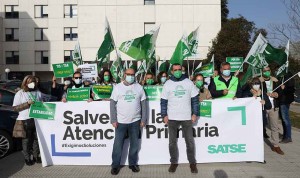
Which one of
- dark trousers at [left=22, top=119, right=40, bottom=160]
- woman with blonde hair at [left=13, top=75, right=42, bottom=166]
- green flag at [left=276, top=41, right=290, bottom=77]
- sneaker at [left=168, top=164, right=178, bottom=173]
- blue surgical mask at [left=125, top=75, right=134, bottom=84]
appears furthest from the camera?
green flag at [left=276, top=41, right=290, bottom=77]

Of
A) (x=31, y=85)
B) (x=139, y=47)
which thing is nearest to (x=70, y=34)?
(x=139, y=47)

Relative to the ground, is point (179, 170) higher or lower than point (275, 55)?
lower

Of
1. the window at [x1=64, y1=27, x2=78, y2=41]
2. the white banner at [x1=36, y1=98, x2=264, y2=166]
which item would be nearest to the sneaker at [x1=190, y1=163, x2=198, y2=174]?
the white banner at [x1=36, y1=98, x2=264, y2=166]

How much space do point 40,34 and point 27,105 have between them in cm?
4630

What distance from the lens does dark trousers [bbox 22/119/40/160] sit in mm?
7915

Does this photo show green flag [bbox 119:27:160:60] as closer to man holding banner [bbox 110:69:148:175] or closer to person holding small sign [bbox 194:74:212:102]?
person holding small sign [bbox 194:74:212:102]

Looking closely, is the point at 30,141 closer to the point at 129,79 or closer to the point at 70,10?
the point at 129,79

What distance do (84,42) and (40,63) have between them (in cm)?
895

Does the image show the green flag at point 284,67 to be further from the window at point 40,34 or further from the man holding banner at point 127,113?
the window at point 40,34

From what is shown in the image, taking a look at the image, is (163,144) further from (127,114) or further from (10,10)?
(10,10)

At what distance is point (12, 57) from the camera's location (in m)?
53.4

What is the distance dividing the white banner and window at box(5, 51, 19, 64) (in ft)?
158

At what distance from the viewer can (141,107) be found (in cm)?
739

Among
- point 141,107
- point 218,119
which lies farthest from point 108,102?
point 218,119
